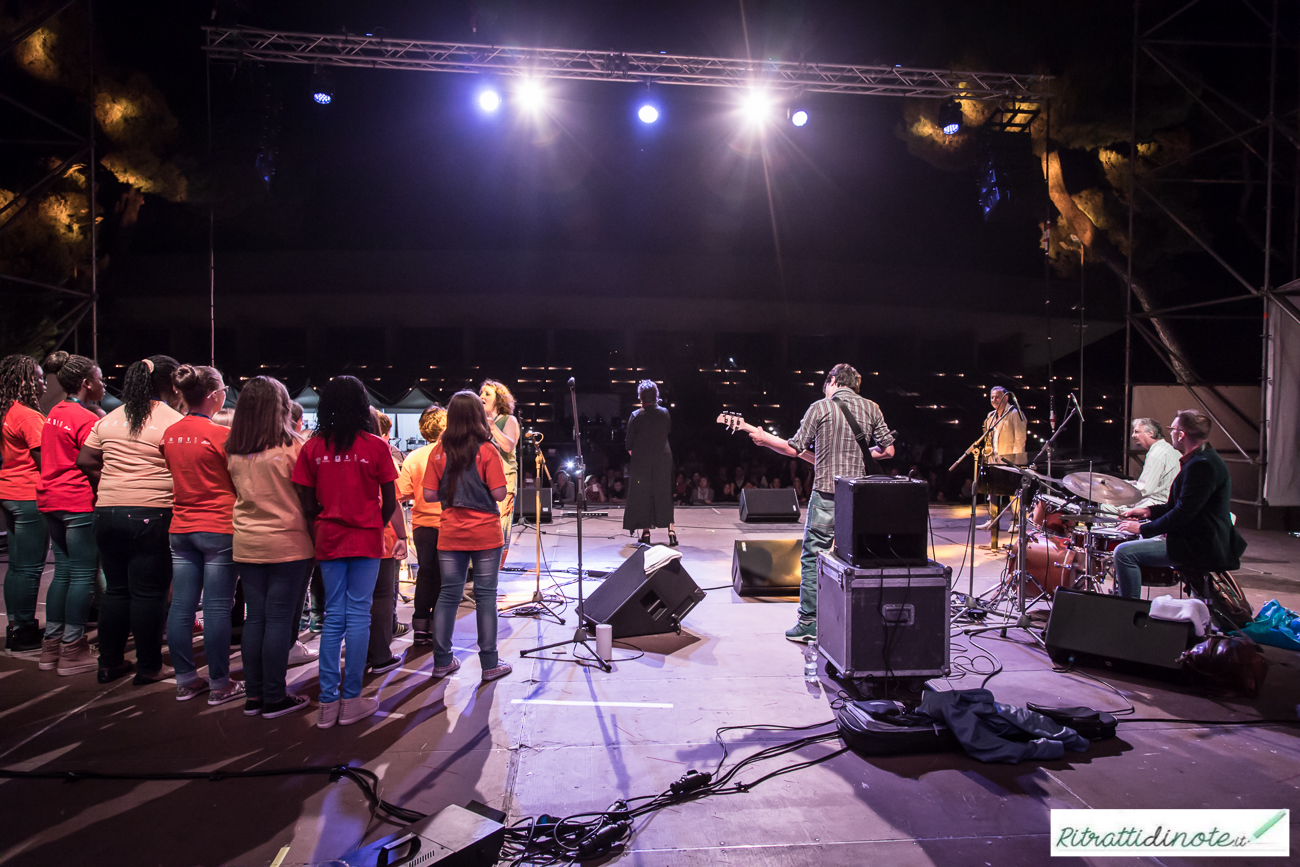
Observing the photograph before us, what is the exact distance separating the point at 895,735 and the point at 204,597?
360cm

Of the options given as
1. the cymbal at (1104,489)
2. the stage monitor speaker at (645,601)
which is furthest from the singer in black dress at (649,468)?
the cymbal at (1104,489)

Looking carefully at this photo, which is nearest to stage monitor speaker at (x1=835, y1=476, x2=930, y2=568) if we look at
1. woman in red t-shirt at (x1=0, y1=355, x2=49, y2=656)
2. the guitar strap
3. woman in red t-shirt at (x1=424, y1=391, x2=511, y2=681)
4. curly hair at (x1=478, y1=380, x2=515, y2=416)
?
the guitar strap

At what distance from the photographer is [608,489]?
40.1 ft

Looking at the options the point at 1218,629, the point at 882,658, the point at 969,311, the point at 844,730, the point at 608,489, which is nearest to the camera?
the point at 844,730

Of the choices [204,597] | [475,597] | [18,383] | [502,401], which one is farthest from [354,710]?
[18,383]

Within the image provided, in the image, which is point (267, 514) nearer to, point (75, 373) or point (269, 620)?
point (269, 620)

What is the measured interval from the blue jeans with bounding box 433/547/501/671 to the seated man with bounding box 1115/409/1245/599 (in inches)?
175

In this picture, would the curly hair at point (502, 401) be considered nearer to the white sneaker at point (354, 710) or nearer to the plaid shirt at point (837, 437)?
the plaid shirt at point (837, 437)

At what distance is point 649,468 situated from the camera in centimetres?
772

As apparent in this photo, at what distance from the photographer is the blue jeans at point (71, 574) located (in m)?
4.10

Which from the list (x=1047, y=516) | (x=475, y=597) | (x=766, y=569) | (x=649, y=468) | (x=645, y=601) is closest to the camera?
(x=475, y=597)

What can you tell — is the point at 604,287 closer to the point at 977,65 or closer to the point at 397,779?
the point at 977,65

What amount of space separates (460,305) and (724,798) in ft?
50.9

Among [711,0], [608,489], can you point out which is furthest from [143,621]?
[711,0]
